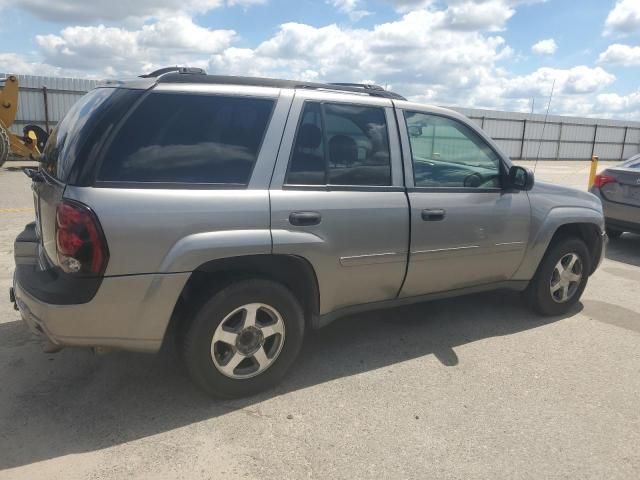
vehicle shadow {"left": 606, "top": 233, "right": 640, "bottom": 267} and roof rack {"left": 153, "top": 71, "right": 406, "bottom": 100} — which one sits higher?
roof rack {"left": 153, "top": 71, "right": 406, "bottom": 100}

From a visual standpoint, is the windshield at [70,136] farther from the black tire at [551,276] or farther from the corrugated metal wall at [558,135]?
the corrugated metal wall at [558,135]

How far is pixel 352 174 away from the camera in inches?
133

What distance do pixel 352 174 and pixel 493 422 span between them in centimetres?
171

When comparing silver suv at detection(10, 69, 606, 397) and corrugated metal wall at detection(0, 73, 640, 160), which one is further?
corrugated metal wall at detection(0, 73, 640, 160)

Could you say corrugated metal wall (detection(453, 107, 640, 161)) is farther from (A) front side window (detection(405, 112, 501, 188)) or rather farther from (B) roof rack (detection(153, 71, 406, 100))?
(B) roof rack (detection(153, 71, 406, 100))

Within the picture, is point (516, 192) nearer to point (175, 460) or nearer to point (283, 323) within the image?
point (283, 323)

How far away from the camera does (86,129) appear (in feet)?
9.05

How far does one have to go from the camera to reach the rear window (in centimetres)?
267

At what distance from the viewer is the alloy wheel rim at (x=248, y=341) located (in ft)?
9.91

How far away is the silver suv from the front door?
14 mm

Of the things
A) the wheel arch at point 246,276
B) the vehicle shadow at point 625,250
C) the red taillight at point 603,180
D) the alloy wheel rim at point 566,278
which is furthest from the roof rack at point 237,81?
the red taillight at point 603,180

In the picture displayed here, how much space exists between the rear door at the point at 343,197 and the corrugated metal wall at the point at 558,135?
25.4 meters

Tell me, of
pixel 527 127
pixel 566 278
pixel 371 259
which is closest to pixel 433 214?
pixel 371 259

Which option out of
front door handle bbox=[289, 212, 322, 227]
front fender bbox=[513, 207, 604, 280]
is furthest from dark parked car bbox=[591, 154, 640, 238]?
front door handle bbox=[289, 212, 322, 227]
